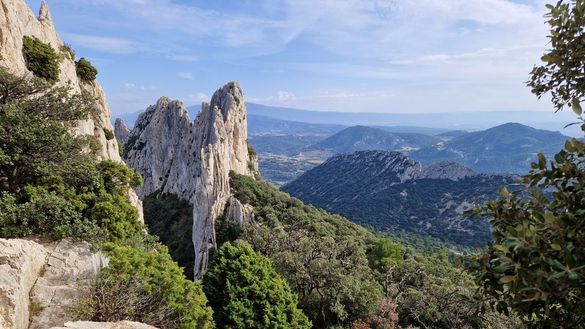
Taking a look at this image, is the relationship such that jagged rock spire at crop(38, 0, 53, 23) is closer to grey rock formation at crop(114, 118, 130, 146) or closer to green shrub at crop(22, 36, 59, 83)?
green shrub at crop(22, 36, 59, 83)

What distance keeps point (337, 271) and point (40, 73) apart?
2859cm

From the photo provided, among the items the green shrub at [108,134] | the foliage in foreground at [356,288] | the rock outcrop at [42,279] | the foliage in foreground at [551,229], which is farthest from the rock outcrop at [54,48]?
the foliage in foreground at [551,229]

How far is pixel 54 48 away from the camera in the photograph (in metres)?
30.5

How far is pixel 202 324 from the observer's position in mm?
16656

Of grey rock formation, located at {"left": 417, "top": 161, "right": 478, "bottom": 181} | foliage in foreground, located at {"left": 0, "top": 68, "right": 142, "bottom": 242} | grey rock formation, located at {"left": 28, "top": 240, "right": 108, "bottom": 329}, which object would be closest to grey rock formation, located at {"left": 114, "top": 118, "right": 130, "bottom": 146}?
foliage in foreground, located at {"left": 0, "top": 68, "right": 142, "bottom": 242}

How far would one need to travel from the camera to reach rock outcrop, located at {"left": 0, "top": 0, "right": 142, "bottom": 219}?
74.3ft

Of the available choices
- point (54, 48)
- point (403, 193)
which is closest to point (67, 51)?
point (54, 48)

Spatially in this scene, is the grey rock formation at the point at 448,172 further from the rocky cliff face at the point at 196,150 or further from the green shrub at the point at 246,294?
the green shrub at the point at 246,294

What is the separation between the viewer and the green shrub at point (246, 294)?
2208 centimetres

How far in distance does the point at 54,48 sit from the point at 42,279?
25955mm

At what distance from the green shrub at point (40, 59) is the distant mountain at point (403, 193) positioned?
10148 centimetres

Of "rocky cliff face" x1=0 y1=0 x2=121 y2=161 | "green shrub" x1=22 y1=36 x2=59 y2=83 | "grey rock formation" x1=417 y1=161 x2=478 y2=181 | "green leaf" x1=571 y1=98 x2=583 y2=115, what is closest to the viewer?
"green leaf" x1=571 y1=98 x2=583 y2=115

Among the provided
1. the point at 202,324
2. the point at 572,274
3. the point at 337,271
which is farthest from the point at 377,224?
the point at 572,274

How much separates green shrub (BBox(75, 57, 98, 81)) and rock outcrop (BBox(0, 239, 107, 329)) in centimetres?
2702
